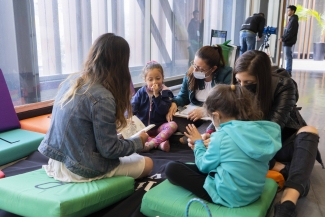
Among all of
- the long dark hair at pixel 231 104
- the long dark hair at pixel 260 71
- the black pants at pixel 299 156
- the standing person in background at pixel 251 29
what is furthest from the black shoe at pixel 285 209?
the standing person in background at pixel 251 29

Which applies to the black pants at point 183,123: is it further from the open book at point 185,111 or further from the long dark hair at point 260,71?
the long dark hair at point 260,71

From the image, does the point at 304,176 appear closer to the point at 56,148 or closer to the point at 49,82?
the point at 56,148

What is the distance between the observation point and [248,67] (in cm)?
217

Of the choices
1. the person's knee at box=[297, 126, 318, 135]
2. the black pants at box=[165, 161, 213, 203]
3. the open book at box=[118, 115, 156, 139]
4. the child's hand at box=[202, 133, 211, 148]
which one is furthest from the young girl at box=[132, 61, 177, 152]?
the person's knee at box=[297, 126, 318, 135]

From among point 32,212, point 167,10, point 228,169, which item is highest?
point 167,10

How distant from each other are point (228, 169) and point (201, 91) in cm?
161

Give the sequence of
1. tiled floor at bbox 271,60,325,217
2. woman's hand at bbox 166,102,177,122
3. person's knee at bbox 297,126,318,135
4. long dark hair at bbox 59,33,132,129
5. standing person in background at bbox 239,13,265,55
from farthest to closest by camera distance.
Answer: standing person in background at bbox 239,13,265,55 → woman's hand at bbox 166,102,177,122 → person's knee at bbox 297,126,318,135 → tiled floor at bbox 271,60,325,217 → long dark hair at bbox 59,33,132,129

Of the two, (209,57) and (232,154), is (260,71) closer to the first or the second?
(209,57)

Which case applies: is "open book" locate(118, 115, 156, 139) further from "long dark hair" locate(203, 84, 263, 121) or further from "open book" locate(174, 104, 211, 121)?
"long dark hair" locate(203, 84, 263, 121)

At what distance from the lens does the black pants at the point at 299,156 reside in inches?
73.7

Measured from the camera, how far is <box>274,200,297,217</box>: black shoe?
1729 mm

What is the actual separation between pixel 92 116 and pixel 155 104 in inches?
48.9

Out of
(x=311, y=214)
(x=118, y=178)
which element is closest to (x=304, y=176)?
(x=311, y=214)

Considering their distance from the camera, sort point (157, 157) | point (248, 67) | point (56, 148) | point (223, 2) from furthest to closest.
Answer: point (223, 2) < point (157, 157) < point (248, 67) < point (56, 148)
